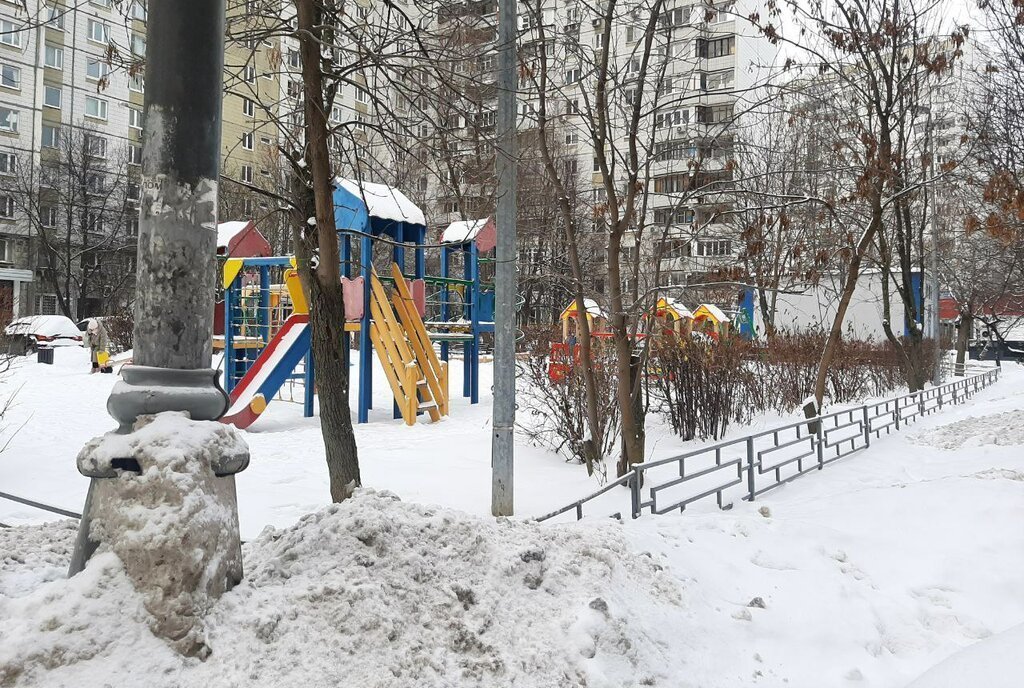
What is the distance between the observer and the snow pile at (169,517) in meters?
2.53

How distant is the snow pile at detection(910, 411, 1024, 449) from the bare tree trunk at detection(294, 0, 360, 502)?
8675mm

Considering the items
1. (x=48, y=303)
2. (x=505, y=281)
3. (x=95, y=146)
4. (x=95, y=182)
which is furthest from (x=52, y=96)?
(x=505, y=281)

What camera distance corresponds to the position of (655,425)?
12.0 m

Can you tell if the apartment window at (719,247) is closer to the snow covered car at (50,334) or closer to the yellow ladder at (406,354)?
the yellow ladder at (406,354)

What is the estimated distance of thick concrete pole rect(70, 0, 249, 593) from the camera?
109 inches

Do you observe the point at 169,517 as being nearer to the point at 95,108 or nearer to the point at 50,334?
the point at 50,334

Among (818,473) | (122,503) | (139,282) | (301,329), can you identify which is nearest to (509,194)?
(139,282)

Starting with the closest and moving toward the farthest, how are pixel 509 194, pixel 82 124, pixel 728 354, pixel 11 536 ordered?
pixel 11 536 → pixel 509 194 → pixel 728 354 → pixel 82 124

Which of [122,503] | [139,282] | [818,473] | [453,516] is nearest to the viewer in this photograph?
[122,503]

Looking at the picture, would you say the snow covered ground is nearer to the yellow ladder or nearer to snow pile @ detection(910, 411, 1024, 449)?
snow pile @ detection(910, 411, 1024, 449)

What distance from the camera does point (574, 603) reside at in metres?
3.34

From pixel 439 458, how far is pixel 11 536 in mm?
6430

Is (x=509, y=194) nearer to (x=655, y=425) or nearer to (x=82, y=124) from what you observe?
(x=655, y=425)

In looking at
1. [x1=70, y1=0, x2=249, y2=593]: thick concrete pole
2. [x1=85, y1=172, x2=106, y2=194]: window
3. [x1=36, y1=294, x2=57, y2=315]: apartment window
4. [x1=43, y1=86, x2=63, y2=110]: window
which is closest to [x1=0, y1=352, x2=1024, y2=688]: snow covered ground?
[x1=70, y1=0, x2=249, y2=593]: thick concrete pole
